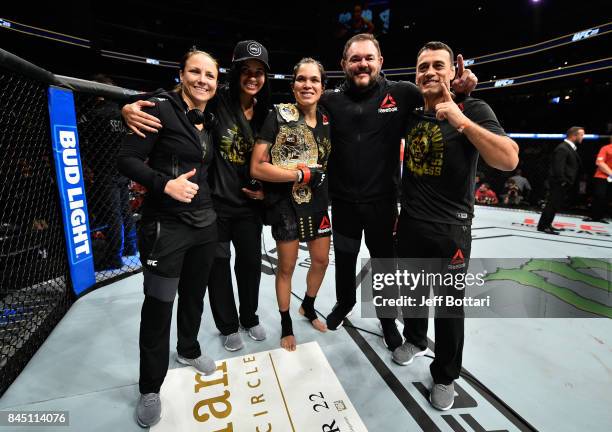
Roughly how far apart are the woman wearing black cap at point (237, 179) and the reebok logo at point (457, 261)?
3.22 feet

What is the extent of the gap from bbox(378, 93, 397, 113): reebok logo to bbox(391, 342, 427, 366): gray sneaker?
1294mm

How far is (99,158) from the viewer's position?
2.64 m

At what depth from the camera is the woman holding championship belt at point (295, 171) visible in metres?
1.50

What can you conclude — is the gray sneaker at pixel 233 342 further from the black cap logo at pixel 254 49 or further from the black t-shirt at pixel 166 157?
the black cap logo at pixel 254 49

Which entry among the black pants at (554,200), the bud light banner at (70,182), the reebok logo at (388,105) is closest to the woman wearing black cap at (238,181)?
the reebok logo at (388,105)

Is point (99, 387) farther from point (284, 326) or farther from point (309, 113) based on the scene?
point (309, 113)

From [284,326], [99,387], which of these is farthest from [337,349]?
[99,387]

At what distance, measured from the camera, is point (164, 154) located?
1174 mm

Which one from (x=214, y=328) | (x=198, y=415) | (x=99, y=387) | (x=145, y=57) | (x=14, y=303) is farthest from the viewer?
(x=145, y=57)

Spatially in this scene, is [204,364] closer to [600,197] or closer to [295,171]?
[295,171]

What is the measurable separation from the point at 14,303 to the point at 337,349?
2272 millimetres

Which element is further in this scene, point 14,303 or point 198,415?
point 14,303

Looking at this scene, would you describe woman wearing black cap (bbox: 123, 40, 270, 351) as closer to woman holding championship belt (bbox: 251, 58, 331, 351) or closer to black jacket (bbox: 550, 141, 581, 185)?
woman holding championship belt (bbox: 251, 58, 331, 351)

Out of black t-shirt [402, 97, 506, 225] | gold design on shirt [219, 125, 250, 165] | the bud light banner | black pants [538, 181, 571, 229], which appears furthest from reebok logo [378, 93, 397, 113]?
black pants [538, 181, 571, 229]
